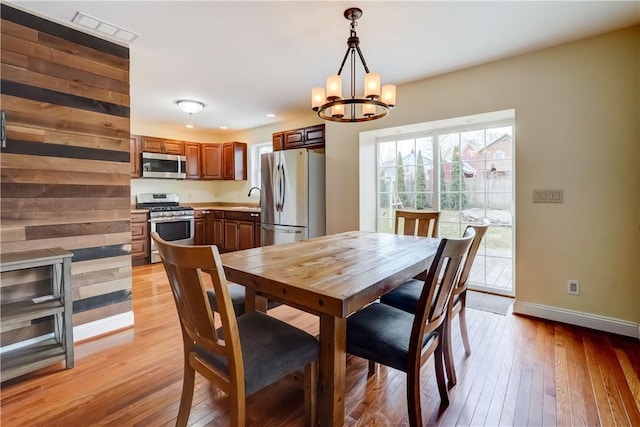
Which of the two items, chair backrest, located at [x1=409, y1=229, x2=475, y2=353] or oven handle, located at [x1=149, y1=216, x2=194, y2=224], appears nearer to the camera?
chair backrest, located at [x1=409, y1=229, x2=475, y2=353]

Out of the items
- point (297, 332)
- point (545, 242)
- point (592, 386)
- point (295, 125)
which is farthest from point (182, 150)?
point (592, 386)

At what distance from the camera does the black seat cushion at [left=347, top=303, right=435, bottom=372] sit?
1.37 metres

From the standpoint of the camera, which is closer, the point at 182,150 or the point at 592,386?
the point at 592,386

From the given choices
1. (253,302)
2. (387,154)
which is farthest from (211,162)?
(253,302)

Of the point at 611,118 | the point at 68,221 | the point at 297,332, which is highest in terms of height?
the point at 611,118

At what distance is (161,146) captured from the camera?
5207 mm

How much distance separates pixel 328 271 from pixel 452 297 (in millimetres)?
726

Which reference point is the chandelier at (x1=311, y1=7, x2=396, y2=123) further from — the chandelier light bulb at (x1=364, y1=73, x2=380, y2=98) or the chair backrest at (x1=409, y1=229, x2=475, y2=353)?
the chair backrest at (x1=409, y1=229, x2=475, y2=353)

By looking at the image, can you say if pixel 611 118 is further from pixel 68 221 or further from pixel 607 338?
pixel 68 221

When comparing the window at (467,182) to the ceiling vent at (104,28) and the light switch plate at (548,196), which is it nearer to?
the light switch plate at (548,196)

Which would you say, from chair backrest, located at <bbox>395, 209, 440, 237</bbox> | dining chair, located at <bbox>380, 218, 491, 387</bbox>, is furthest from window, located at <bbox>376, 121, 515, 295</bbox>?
dining chair, located at <bbox>380, 218, 491, 387</bbox>

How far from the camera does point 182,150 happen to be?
550 centimetres

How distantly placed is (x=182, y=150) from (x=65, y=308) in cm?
404

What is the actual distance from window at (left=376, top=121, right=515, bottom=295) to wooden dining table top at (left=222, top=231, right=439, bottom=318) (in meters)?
1.54
